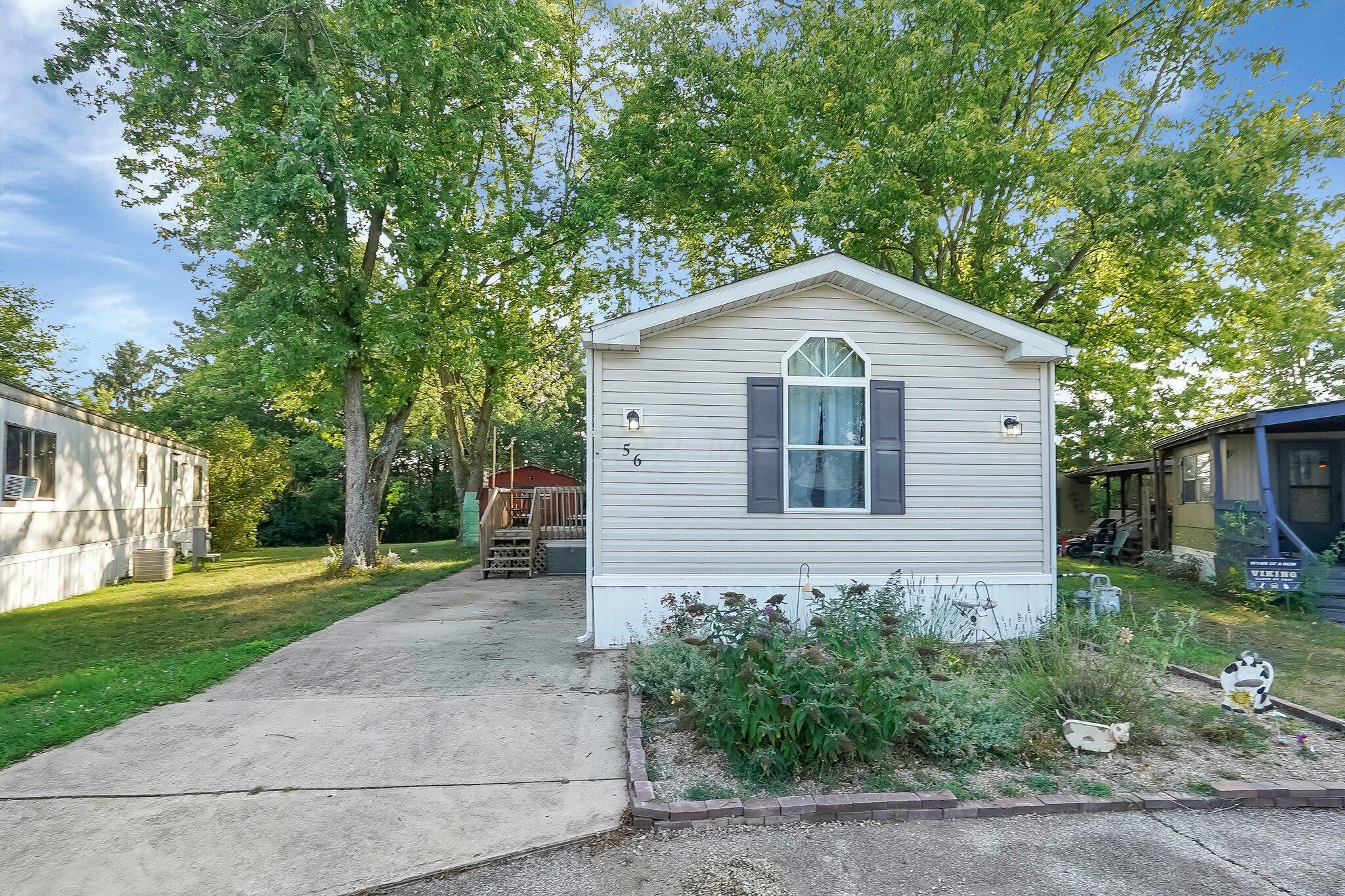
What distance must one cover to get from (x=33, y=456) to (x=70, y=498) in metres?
1.29

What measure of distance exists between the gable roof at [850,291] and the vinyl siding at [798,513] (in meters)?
0.11

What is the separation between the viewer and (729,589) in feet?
23.4

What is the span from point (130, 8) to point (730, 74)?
10372mm

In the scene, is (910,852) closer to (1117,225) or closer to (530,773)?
(530,773)

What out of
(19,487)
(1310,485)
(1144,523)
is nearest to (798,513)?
(1310,485)

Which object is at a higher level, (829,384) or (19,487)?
(829,384)

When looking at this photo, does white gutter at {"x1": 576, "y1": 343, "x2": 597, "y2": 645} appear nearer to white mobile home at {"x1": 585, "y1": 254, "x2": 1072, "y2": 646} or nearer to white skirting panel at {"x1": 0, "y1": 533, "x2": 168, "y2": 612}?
white mobile home at {"x1": 585, "y1": 254, "x2": 1072, "y2": 646}

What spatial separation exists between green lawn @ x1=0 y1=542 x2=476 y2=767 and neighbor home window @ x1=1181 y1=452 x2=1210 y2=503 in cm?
1364

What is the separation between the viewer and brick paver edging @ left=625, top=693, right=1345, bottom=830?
11.6 ft

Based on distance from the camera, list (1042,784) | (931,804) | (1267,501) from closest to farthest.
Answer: (931,804) < (1042,784) < (1267,501)

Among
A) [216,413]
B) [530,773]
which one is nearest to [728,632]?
[530,773]

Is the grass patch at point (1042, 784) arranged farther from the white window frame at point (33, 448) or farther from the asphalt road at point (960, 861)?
the white window frame at point (33, 448)

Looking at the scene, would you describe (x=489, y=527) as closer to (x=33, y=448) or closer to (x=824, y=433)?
(x=33, y=448)

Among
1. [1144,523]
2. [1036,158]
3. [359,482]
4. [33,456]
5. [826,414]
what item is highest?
[1036,158]
